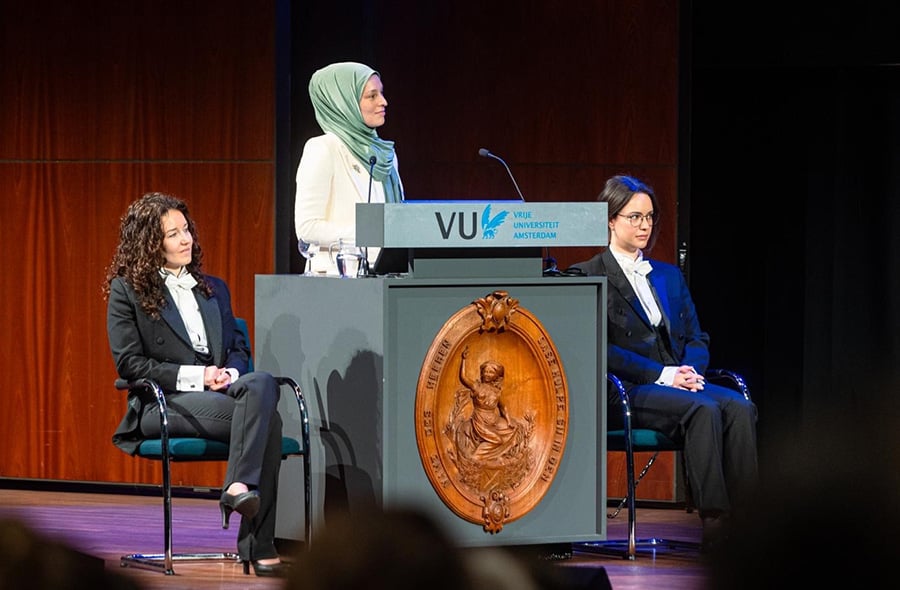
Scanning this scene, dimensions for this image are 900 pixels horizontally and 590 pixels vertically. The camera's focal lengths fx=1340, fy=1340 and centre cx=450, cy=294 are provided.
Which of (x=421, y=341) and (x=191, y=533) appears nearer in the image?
(x=421, y=341)

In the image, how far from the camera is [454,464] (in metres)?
3.81

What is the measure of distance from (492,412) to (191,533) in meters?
1.63

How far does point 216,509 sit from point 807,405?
8.26 feet

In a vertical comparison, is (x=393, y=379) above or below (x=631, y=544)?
above

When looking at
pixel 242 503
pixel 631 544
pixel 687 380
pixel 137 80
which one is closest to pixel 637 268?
pixel 687 380

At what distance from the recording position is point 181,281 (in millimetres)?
4328

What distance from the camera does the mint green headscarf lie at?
14.4 feet

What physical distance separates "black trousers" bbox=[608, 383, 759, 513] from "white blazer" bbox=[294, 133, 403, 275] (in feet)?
3.30

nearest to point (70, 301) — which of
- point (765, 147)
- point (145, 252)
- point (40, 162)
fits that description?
point (40, 162)

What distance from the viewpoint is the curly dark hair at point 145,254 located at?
4.20 m

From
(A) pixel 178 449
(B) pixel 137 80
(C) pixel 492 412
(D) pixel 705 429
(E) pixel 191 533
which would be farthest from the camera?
(B) pixel 137 80

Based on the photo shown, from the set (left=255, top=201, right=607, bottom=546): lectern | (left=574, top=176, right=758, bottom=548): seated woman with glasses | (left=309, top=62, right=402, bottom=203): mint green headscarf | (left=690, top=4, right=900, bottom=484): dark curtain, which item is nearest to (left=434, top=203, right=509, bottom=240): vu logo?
(left=255, top=201, right=607, bottom=546): lectern

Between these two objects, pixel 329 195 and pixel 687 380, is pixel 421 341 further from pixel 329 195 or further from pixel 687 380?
pixel 687 380

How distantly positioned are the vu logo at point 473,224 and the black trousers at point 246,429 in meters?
0.75
